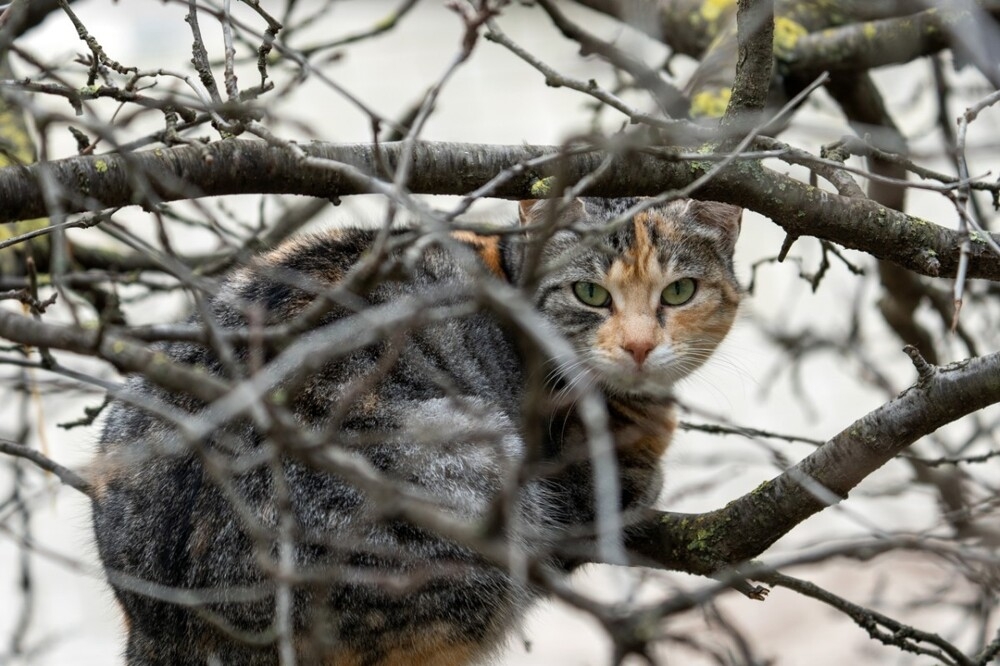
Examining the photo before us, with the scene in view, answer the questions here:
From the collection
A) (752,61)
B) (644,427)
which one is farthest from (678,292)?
(752,61)

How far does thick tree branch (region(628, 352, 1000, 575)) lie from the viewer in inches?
78.2

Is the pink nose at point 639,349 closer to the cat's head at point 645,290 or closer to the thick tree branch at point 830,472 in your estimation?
the cat's head at point 645,290

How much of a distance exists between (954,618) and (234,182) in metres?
6.90

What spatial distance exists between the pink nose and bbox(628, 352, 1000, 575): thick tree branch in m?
0.61

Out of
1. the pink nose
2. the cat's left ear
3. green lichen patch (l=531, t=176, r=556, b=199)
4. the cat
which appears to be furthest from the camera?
the cat's left ear

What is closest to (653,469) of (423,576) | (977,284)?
(977,284)

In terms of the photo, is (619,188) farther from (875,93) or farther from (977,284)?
(977,284)

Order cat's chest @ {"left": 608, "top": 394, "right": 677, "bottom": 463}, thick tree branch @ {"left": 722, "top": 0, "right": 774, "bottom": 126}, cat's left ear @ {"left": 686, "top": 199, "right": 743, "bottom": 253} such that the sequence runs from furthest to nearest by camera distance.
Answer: cat's left ear @ {"left": 686, "top": 199, "right": 743, "bottom": 253} → cat's chest @ {"left": 608, "top": 394, "right": 677, "bottom": 463} → thick tree branch @ {"left": 722, "top": 0, "right": 774, "bottom": 126}

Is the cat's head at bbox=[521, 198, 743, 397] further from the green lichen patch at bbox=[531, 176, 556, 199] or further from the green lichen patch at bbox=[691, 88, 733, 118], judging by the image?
the green lichen patch at bbox=[531, 176, 556, 199]

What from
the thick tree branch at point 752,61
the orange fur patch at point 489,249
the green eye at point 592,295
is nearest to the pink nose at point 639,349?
the green eye at point 592,295

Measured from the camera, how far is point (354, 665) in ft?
8.36

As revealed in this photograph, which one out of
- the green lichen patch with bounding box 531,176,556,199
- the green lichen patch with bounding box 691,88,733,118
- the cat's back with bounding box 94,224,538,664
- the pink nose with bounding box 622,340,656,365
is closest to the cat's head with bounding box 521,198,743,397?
the pink nose with bounding box 622,340,656,365

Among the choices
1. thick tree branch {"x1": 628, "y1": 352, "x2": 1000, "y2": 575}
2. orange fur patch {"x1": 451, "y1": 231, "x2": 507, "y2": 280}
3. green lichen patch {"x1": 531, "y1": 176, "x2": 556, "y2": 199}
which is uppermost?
orange fur patch {"x1": 451, "y1": 231, "x2": 507, "y2": 280}

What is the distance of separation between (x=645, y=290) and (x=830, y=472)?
124 centimetres
